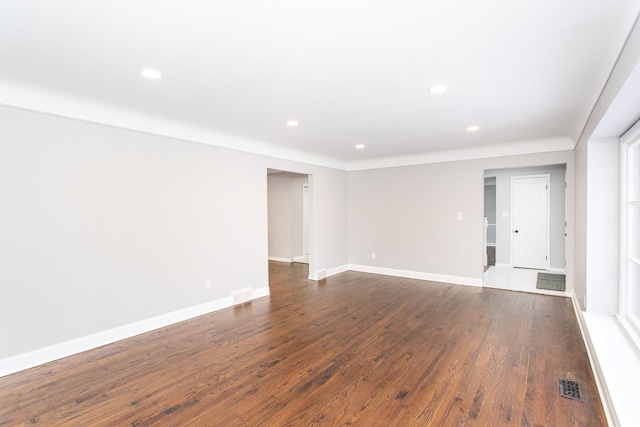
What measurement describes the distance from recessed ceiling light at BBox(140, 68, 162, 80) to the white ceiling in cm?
4

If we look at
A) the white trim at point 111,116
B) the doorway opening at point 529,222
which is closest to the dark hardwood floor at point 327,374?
the white trim at point 111,116

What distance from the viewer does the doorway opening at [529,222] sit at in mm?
6578

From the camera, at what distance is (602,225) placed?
122 inches

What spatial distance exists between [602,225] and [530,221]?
425 cm

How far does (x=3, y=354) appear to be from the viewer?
2.61m

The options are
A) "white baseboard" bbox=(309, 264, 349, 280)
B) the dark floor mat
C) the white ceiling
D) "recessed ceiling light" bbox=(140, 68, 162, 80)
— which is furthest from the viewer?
"white baseboard" bbox=(309, 264, 349, 280)

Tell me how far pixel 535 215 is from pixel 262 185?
593cm

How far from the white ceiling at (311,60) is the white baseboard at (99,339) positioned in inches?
84.2

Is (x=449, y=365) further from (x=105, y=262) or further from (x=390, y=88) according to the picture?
(x=105, y=262)

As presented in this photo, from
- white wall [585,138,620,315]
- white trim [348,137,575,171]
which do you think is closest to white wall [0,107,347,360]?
white trim [348,137,575,171]

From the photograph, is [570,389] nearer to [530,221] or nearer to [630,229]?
[630,229]

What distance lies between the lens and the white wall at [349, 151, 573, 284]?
17.8 ft

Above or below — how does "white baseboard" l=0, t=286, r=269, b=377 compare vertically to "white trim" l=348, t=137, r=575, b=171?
below

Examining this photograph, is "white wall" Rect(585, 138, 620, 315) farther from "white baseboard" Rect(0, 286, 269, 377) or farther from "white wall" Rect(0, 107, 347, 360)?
"white baseboard" Rect(0, 286, 269, 377)
